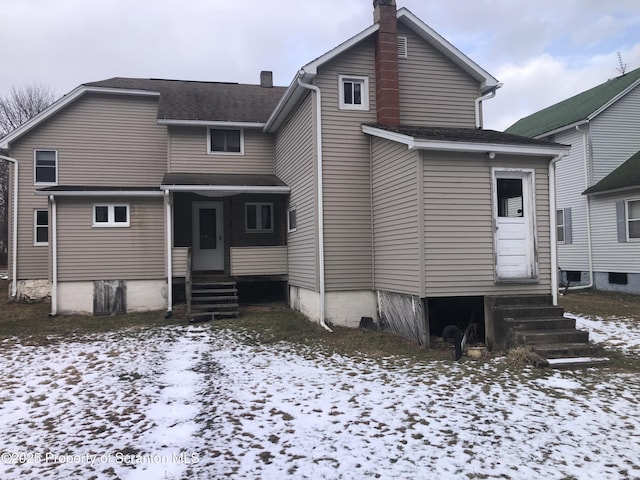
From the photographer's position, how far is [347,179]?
10672 mm

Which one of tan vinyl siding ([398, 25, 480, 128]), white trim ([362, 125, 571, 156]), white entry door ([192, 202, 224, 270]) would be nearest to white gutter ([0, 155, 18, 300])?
white entry door ([192, 202, 224, 270])

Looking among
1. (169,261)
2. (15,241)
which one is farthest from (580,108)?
(15,241)

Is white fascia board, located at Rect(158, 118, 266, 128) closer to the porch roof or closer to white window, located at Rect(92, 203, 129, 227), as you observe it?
the porch roof

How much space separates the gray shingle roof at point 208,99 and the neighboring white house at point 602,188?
11710mm

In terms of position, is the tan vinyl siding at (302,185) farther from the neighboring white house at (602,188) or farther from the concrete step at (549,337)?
the neighboring white house at (602,188)

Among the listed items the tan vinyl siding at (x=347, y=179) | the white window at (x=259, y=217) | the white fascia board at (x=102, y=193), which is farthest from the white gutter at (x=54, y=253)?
the tan vinyl siding at (x=347, y=179)

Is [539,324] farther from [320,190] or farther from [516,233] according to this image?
[320,190]

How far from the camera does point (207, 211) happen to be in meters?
14.9

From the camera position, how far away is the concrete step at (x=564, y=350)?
732cm

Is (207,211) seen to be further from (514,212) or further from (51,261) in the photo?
(514,212)

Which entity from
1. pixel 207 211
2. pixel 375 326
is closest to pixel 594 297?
pixel 375 326

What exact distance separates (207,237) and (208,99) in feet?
15.6

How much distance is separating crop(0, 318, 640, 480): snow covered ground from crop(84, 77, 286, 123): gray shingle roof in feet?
27.8

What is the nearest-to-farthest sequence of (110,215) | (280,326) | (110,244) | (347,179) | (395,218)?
(395,218) < (347,179) < (280,326) < (110,244) < (110,215)
